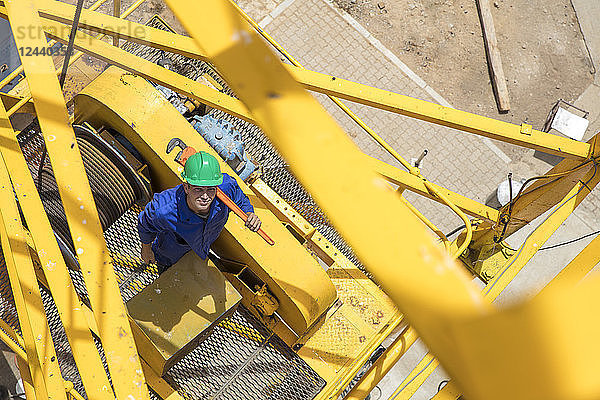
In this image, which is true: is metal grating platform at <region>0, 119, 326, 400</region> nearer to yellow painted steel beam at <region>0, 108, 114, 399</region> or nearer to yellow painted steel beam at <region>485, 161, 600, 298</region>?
yellow painted steel beam at <region>0, 108, 114, 399</region>

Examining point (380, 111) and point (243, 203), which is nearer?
point (243, 203)

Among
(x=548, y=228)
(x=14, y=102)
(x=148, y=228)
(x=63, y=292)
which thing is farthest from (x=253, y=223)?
(x=14, y=102)

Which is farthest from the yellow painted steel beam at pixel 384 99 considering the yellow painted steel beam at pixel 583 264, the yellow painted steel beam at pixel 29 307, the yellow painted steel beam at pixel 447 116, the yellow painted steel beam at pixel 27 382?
the yellow painted steel beam at pixel 27 382

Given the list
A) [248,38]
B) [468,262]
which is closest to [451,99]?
[468,262]

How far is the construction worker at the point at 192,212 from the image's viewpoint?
4332 mm

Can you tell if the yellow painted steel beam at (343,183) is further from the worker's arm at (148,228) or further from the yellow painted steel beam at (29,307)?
the worker's arm at (148,228)

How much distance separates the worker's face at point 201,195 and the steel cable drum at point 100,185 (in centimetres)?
99

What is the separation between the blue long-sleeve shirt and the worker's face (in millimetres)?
127

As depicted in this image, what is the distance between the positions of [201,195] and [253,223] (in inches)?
20.9

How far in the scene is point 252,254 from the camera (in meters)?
4.96

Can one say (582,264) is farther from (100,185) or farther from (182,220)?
(100,185)

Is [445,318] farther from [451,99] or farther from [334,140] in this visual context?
[451,99]

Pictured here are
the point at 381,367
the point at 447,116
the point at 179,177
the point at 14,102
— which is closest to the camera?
the point at 447,116

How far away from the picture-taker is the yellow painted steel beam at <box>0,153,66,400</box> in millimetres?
3650
